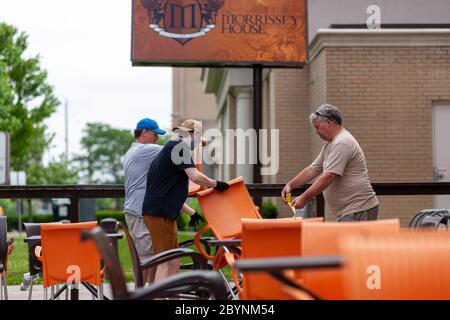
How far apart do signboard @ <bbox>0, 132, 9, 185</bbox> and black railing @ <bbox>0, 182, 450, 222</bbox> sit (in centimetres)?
1157

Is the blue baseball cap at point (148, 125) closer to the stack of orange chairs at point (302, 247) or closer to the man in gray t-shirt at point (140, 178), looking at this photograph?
the man in gray t-shirt at point (140, 178)

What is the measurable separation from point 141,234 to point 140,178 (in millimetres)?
482

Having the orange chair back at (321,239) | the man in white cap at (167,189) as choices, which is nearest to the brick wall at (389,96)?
the man in white cap at (167,189)

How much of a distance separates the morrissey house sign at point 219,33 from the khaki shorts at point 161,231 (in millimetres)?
6763

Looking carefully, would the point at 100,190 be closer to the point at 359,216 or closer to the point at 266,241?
the point at 359,216

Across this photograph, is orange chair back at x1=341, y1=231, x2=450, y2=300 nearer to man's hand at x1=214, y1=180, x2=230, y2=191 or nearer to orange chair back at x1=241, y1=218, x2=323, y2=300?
orange chair back at x1=241, y1=218, x2=323, y2=300

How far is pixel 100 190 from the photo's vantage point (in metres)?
8.64

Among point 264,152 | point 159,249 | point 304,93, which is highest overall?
point 304,93

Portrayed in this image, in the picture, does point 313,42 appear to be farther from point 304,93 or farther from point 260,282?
point 260,282

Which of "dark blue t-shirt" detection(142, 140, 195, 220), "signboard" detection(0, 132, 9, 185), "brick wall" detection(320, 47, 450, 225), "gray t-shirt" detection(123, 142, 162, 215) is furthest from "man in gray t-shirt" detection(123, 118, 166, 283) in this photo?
"signboard" detection(0, 132, 9, 185)

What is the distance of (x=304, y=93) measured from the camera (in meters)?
18.8
